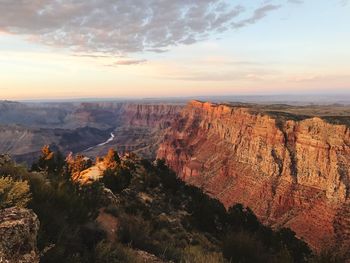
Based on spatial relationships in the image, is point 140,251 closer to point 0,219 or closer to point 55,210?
point 55,210

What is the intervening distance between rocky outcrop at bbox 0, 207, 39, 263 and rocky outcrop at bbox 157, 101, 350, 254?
29293mm

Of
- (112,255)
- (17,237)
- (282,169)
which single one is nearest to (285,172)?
(282,169)

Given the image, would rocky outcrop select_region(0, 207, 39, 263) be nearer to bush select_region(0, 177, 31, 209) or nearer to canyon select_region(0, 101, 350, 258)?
bush select_region(0, 177, 31, 209)

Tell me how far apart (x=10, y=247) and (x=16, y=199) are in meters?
2.24

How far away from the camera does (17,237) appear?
6.20 meters

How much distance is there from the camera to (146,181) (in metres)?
28.8

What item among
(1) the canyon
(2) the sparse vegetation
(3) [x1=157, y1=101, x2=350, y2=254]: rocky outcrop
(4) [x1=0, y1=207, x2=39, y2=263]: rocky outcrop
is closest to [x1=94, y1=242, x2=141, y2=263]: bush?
(2) the sparse vegetation

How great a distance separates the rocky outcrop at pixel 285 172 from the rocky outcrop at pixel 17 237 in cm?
2929

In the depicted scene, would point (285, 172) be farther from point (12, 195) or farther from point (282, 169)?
point (12, 195)

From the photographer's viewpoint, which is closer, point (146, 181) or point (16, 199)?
point (16, 199)

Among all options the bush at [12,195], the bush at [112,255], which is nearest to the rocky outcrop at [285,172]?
the bush at [112,255]

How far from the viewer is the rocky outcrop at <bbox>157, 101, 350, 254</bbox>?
46500 millimetres

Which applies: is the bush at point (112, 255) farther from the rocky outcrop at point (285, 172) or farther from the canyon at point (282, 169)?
the rocky outcrop at point (285, 172)

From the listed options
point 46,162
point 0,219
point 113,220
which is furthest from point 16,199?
point 46,162
